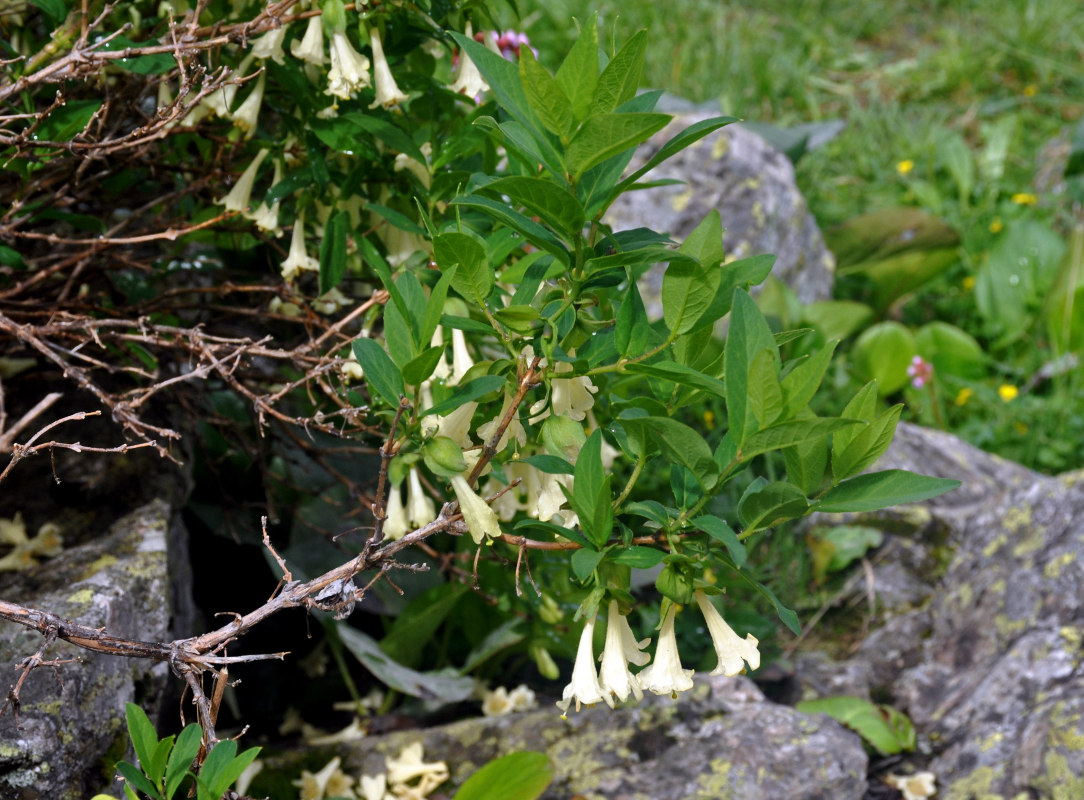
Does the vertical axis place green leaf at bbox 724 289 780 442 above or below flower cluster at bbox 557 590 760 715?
above

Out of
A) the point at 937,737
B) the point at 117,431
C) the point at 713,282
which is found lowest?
the point at 937,737

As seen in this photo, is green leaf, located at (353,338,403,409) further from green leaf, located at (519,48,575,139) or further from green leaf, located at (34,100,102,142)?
green leaf, located at (34,100,102,142)

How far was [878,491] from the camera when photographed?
0.97 meters

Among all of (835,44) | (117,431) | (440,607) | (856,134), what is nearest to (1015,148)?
(856,134)

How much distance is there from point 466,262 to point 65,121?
804mm

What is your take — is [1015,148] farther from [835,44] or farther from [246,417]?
[246,417]

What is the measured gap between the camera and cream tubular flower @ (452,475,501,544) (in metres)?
0.97

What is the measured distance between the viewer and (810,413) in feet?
3.16

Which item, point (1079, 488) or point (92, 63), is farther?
point (1079, 488)

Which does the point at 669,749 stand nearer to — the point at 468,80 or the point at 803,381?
the point at 803,381

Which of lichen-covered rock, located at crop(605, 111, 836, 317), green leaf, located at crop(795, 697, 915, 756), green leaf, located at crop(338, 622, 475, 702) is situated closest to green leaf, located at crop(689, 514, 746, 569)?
green leaf, located at crop(338, 622, 475, 702)

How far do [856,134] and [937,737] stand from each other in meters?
3.92

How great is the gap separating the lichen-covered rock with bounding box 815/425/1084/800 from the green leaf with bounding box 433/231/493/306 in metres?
1.36

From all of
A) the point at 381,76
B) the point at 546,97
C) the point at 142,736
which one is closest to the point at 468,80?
the point at 381,76
